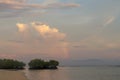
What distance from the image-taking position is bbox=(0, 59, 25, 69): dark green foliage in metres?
173

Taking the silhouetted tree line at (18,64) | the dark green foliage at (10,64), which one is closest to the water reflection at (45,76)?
the dark green foliage at (10,64)

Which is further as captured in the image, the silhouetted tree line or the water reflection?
the silhouetted tree line

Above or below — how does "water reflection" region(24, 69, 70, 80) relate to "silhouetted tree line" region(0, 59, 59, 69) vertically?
below

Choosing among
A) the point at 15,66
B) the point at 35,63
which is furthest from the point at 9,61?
the point at 35,63

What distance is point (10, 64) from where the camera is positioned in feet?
576

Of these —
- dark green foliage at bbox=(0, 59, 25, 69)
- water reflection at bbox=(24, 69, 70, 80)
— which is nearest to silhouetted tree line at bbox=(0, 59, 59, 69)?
dark green foliage at bbox=(0, 59, 25, 69)

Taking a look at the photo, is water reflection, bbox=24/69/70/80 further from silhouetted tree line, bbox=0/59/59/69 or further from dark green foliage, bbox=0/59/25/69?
silhouetted tree line, bbox=0/59/59/69

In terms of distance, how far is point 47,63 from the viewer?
200m

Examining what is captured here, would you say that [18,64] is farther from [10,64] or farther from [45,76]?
[45,76]

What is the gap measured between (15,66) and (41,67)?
2293 cm

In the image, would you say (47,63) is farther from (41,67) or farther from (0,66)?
(0,66)

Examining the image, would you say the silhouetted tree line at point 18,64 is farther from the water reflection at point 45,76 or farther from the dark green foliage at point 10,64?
the water reflection at point 45,76

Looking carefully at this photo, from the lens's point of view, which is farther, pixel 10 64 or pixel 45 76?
pixel 10 64

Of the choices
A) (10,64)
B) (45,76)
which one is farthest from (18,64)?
(45,76)
